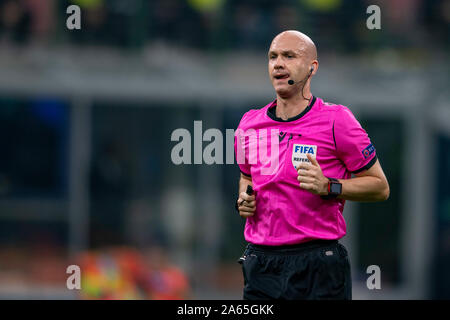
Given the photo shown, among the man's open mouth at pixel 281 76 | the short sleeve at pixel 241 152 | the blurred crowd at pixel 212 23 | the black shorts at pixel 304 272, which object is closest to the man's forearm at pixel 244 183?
the short sleeve at pixel 241 152

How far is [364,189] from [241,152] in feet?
2.06

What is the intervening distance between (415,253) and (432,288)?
1.51 meters

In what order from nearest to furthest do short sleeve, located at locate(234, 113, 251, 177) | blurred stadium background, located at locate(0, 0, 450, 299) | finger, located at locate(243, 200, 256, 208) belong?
finger, located at locate(243, 200, 256, 208) < short sleeve, located at locate(234, 113, 251, 177) < blurred stadium background, located at locate(0, 0, 450, 299)

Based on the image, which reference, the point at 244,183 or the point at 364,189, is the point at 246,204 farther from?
the point at 364,189

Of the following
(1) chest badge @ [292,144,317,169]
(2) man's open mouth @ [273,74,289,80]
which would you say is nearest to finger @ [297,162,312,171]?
(1) chest badge @ [292,144,317,169]

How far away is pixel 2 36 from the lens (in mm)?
11062

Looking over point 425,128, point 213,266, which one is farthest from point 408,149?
point 213,266

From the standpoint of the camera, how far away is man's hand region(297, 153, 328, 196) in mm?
3156

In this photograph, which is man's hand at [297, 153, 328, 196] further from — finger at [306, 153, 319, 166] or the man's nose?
the man's nose

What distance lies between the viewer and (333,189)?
3203 millimetres

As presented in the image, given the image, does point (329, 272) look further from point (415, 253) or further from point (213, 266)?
point (415, 253)

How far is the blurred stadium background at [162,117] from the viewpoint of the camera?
1097cm

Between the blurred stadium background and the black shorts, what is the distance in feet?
24.0

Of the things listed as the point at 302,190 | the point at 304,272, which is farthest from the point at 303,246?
the point at 302,190
